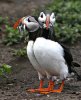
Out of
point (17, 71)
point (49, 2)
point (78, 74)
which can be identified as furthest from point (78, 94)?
point (49, 2)

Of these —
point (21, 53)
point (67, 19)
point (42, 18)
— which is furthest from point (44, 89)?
point (67, 19)

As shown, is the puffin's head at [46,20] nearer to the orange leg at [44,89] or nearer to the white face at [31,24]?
the white face at [31,24]

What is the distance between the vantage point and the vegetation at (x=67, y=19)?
10.5m

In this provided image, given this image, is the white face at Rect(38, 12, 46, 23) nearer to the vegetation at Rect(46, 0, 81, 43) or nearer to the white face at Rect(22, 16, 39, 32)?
the white face at Rect(22, 16, 39, 32)

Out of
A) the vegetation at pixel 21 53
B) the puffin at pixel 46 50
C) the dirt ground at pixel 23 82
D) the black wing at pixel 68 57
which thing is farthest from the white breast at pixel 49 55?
the vegetation at pixel 21 53

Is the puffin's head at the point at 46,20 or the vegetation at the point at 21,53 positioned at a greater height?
the puffin's head at the point at 46,20

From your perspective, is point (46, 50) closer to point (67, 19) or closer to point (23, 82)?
point (23, 82)

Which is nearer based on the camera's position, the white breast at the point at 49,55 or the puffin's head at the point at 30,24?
the white breast at the point at 49,55

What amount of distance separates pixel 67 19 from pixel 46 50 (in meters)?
4.37

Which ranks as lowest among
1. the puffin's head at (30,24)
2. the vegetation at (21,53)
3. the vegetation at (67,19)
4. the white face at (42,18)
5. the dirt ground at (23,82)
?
the dirt ground at (23,82)

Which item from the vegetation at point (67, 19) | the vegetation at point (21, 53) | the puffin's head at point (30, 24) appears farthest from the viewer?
the vegetation at point (67, 19)

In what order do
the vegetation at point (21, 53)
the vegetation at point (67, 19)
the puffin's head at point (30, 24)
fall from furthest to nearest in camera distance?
the vegetation at point (67, 19)
the vegetation at point (21, 53)
the puffin's head at point (30, 24)

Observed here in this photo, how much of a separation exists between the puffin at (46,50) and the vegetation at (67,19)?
118 inches

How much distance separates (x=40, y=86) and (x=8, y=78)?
981 mm
